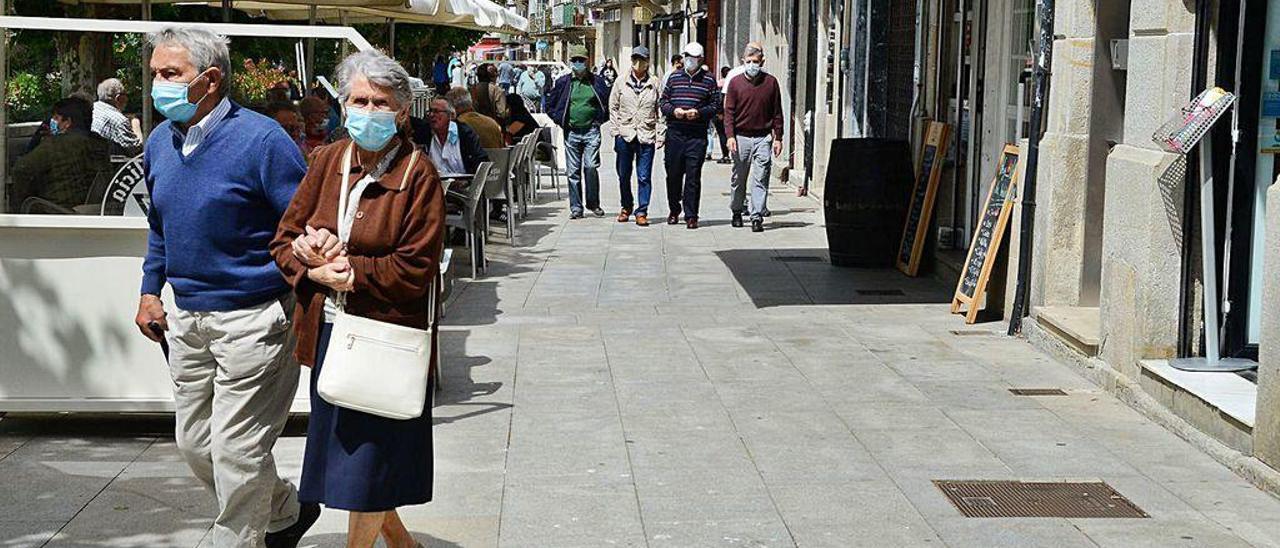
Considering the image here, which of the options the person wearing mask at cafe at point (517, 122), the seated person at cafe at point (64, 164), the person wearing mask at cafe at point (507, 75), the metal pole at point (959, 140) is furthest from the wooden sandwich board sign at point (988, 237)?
the person wearing mask at cafe at point (507, 75)

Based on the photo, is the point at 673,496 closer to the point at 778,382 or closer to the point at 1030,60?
the point at 778,382

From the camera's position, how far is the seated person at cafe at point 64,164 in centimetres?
701

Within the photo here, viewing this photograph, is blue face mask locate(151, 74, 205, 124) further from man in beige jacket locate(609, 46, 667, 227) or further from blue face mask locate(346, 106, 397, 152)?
man in beige jacket locate(609, 46, 667, 227)

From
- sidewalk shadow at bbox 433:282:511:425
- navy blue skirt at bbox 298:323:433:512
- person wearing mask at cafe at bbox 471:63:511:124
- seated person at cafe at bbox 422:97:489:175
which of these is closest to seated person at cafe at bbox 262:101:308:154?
sidewalk shadow at bbox 433:282:511:425

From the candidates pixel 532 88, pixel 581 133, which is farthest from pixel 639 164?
pixel 532 88

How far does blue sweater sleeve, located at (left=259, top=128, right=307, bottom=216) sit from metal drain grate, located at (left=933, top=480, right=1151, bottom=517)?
2.60m

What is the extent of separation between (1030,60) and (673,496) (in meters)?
6.46

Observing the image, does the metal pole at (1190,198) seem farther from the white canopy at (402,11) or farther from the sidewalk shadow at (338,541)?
the white canopy at (402,11)

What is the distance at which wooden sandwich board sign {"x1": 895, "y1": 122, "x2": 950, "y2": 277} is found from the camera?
13172mm

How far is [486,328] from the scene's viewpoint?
10531 mm

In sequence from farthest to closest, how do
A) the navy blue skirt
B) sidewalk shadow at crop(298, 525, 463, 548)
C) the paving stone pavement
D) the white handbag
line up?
1. the paving stone pavement
2. sidewalk shadow at crop(298, 525, 463, 548)
3. the navy blue skirt
4. the white handbag

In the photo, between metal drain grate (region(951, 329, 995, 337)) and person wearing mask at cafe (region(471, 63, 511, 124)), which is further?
person wearing mask at cafe (region(471, 63, 511, 124))

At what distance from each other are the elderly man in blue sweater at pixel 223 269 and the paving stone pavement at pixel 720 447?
0.76m

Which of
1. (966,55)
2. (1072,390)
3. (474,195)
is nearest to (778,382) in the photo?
(1072,390)
